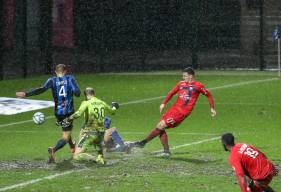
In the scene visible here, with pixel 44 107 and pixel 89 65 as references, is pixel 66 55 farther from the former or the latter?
pixel 44 107

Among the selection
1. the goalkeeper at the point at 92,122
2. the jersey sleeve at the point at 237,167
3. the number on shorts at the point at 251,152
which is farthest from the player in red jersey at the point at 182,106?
the jersey sleeve at the point at 237,167

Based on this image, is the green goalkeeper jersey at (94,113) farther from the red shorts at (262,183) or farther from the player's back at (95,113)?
the red shorts at (262,183)

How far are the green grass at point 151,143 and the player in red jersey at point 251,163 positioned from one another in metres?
2.67

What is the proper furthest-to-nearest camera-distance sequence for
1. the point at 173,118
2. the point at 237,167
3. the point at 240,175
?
the point at 173,118 → the point at 237,167 → the point at 240,175

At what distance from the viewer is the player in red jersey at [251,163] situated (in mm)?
13211

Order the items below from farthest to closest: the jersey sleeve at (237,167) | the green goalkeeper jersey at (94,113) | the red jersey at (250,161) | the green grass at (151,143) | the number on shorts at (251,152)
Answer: the green goalkeeper jersey at (94,113)
the green grass at (151,143)
the number on shorts at (251,152)
the red jersey at (250,161)
the jersey sleeve at (237,167)

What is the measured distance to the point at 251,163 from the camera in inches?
527

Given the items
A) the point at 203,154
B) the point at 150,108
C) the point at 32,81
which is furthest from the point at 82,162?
the point at 32,81

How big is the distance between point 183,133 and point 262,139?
92.6 inches

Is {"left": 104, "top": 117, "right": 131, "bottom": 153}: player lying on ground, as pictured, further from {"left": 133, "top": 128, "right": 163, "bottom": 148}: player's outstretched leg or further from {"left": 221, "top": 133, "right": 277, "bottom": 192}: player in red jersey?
{"left": 221, "top": 133, "right": 277, "bottom": 192}: player in red jersey

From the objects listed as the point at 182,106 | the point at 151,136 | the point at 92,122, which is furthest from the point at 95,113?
the point at 182,106

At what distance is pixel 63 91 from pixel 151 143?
373cm

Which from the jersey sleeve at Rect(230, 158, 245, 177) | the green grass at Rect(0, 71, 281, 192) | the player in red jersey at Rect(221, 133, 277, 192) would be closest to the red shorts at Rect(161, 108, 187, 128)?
the green grass at Rect(0, 71, 281, 192)

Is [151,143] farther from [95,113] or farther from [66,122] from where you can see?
[95,113]
